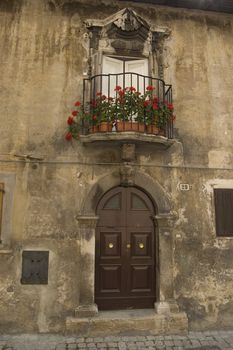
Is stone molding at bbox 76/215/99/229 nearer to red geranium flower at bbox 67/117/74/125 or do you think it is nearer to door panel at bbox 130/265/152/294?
door panel at bbox 130/265/152/294

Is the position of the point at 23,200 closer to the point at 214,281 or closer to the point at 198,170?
the point at 198,170

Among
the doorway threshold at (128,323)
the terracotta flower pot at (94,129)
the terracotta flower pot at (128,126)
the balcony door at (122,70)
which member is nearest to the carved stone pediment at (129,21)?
the balcony door at (122,70)

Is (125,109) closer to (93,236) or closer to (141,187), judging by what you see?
(141,187)

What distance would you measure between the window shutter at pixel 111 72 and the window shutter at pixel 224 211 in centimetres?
312

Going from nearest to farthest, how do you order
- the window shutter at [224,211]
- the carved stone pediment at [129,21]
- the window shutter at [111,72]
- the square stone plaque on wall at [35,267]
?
the square stone plaque on wall at [35,267]
the window shutter at [224,211]
the window shutter at [111,72]
the carved stone pediment at [129,21]

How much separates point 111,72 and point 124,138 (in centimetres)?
189

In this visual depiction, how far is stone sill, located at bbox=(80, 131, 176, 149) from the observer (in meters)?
5.52

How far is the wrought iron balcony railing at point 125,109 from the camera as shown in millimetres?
5684

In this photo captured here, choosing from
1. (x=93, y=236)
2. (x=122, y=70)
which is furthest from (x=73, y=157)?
(x=122, y=70)

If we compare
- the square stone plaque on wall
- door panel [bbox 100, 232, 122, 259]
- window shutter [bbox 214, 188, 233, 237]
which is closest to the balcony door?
window shutter [bbox 214, 188, 233, 237]

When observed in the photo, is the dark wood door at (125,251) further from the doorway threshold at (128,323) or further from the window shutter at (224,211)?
the window shutter at (224,211)

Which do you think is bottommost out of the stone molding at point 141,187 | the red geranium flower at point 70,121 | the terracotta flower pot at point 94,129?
the stone molding at point 141,187

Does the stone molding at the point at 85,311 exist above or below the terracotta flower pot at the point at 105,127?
below

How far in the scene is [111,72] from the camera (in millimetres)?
6500
